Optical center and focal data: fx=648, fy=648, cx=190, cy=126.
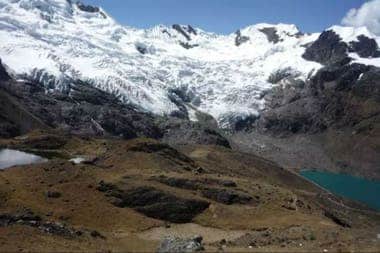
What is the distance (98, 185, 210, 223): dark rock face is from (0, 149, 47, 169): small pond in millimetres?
44924

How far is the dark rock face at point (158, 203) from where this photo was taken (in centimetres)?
7144

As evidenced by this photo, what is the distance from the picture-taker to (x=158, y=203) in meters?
72.6

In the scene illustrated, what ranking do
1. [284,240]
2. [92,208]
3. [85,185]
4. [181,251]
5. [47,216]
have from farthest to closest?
[85,185], [92,208], [47,216], [284,240], [181,251]

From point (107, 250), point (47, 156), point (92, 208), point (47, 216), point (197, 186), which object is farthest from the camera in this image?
point (47, 156)

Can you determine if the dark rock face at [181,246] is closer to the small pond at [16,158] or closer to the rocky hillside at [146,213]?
the rocky hillside at [146,213]

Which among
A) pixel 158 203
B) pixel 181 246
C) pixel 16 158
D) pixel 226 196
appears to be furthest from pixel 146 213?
pixel 16 158

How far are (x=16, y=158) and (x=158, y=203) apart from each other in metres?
61.3

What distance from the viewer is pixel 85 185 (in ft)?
245

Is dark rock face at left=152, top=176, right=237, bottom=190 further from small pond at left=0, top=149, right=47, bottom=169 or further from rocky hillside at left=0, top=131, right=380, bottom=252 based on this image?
small pond at left=0, top=149, right=47, bottom=169

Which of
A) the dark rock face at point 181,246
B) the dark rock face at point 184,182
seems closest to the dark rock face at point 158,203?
the dark rock face at point 184,182

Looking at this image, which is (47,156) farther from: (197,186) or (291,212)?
(291,212)

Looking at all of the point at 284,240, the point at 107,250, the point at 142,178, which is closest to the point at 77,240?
the point at 107,250

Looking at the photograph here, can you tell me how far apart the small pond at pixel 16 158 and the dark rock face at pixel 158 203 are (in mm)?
44924

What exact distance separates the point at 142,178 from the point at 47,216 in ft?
57.1
